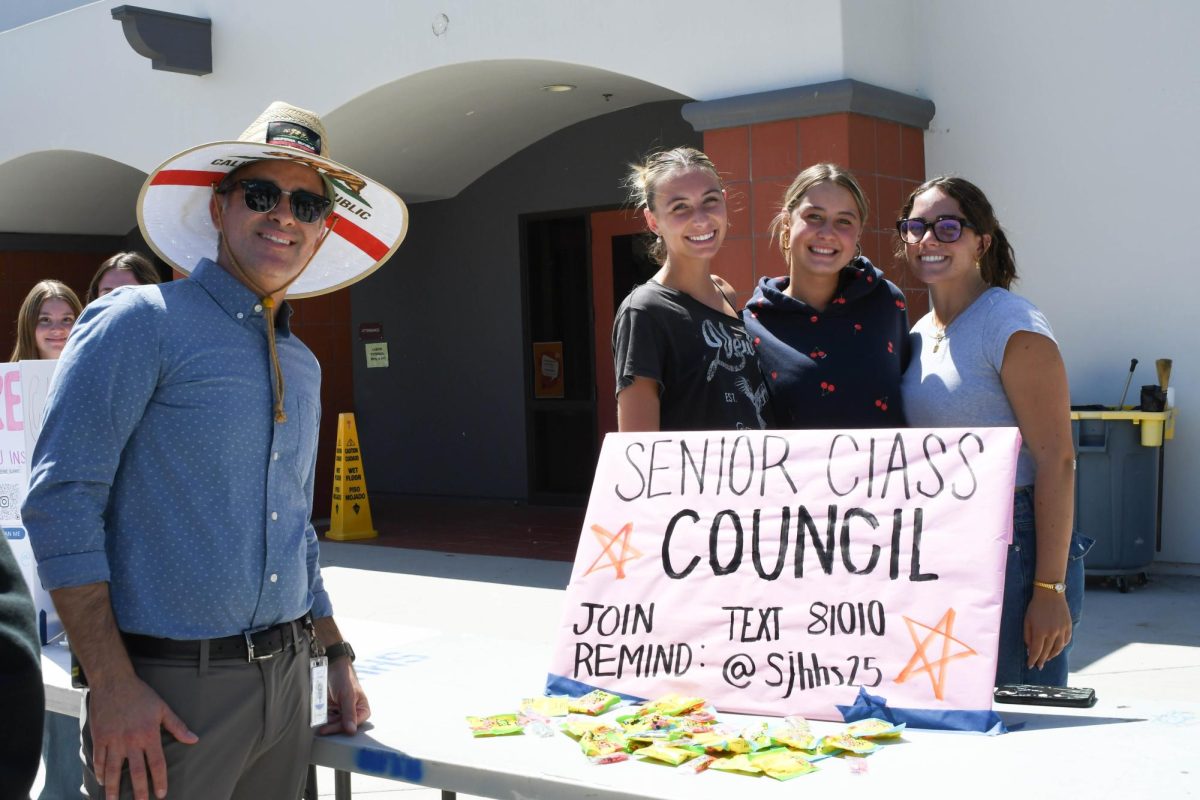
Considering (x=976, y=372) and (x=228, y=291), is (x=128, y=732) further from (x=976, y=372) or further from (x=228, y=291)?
A: (x=976, y=372)

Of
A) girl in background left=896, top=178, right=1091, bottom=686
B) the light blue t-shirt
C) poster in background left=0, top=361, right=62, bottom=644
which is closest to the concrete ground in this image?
poster in background left=0, top=361, right=62, bottom=644

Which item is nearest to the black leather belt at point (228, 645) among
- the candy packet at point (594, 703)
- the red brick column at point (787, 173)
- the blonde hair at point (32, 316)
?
the candy packet at point (594, 703)

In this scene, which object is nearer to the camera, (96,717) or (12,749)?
(12,749)

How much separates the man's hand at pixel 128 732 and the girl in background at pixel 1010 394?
1881mm

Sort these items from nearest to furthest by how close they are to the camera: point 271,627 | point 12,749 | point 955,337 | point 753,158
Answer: point 12,749 → point 271,627 → point 955,337 → point 753,158

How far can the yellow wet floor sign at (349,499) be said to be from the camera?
1049 cm

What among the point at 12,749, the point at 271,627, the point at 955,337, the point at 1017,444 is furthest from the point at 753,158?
the point at 12,749

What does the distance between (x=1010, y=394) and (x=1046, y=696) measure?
0.70 m

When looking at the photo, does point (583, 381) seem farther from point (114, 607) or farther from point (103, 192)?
point (114, 607)

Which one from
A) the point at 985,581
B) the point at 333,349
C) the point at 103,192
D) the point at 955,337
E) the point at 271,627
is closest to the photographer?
the point at 271,627

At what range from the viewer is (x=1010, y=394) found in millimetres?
2855

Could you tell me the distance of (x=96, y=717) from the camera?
6.75 ft

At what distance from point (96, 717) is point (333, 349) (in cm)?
998

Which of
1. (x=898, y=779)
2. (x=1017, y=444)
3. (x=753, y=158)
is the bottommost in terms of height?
(x=898, y=779)
